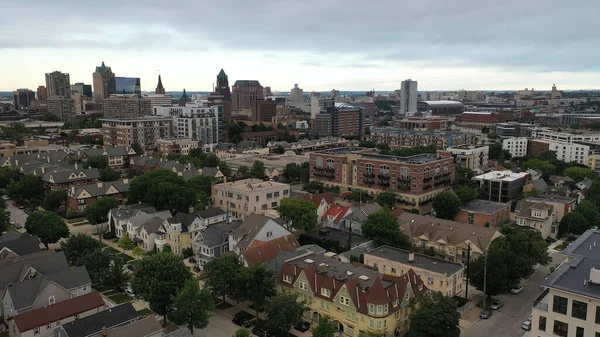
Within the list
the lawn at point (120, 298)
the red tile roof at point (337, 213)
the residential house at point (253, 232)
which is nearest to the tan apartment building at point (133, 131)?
the red tile roof at point (337, 213)

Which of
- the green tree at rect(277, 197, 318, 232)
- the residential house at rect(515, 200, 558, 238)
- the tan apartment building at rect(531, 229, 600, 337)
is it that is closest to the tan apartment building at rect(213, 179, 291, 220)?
the green tree at rect(277, 197, 318, 232)

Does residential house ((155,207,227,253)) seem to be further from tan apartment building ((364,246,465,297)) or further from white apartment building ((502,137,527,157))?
white apartment building ((502,137,527,157))

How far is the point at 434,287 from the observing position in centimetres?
3791

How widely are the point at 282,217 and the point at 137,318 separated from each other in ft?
78.4

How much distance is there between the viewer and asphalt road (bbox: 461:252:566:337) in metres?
34.1

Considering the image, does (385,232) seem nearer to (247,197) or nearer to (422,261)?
(422,261)

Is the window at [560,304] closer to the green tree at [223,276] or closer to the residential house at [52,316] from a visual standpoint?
the green tree at [223,276]

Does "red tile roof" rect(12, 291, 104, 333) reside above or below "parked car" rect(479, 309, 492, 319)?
above

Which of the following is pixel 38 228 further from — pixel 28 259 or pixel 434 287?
pixel 434 287

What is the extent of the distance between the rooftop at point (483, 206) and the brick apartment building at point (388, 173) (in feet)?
32.7

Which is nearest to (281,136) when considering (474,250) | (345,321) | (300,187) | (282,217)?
(300,187)

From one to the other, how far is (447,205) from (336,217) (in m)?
15.2

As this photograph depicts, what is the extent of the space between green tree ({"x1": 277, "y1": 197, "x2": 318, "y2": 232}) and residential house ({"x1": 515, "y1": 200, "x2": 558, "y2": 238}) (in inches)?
1034

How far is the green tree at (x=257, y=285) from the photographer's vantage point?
113 feet
